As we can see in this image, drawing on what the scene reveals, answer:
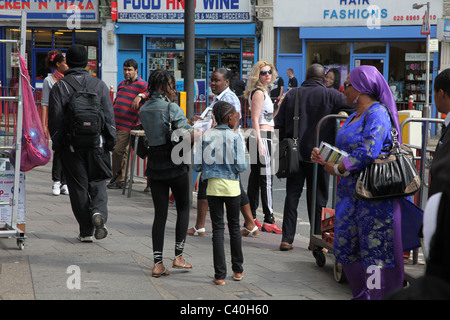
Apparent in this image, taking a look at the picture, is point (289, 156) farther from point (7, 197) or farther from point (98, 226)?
point (7, 197)

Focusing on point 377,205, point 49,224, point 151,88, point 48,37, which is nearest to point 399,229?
point 377,205

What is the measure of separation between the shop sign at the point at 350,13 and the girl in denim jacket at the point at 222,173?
17.8 m

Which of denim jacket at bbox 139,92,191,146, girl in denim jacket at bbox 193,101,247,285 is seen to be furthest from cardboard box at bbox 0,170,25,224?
girl in denim jacket at bbox 193,101,247,285

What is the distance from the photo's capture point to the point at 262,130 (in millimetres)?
7742

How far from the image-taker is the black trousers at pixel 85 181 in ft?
21.4

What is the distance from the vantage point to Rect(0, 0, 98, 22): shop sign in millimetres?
25453

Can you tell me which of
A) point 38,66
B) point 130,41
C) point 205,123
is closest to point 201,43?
point 130,41

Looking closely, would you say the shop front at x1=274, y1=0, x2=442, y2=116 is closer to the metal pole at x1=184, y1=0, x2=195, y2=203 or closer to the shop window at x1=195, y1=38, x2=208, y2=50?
the shop window at x1=195, y1=38, x2=208, y2=50

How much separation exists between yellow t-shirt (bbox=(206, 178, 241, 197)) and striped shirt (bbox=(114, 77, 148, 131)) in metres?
4.98

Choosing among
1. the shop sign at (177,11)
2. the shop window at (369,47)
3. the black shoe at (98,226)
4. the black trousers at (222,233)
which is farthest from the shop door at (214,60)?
the black trousers at (222,233)

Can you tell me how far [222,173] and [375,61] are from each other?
18.1 m

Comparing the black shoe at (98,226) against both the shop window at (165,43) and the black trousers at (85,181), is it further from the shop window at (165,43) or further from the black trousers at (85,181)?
the shop window at (165,43)
